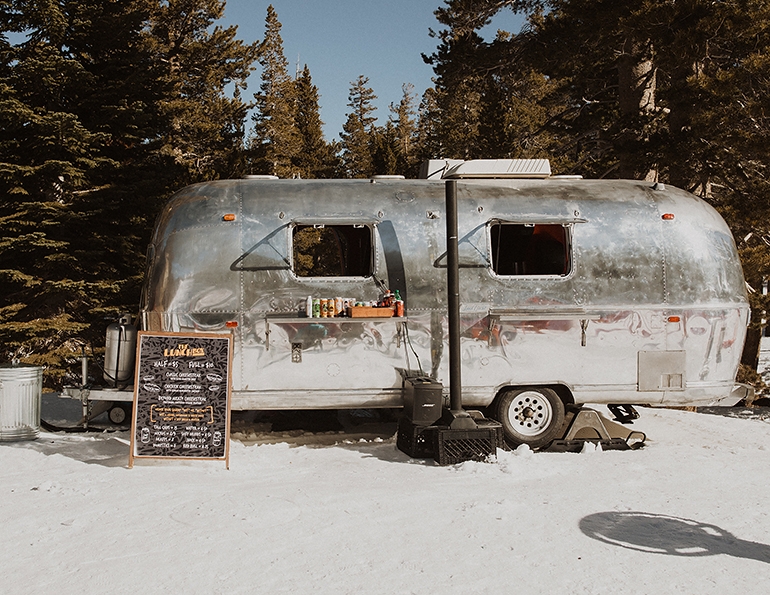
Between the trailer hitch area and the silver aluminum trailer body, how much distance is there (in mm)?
227

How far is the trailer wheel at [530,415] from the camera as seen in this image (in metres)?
8.37

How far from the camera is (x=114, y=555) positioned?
4859mm

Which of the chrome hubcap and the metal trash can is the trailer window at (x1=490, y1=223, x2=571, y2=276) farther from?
the metal trash can

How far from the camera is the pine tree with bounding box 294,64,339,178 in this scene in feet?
119

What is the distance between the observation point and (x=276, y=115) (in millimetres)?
33000

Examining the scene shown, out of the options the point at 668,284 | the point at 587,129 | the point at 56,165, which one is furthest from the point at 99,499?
the point at 587,129

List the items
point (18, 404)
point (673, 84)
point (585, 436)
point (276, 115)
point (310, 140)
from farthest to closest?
point (310, 140) → point (276, 115) → point (673, 84) → point (585, 436) → point (18, 404)

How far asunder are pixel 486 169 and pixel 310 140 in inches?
1197

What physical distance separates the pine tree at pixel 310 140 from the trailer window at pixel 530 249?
2637 cm

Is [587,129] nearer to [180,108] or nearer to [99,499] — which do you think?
[180,108]

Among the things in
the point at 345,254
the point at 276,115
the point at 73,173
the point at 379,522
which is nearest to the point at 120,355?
the point at 345,254

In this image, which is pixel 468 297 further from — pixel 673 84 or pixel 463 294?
pixel 673 84

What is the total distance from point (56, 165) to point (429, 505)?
1070 centimetres

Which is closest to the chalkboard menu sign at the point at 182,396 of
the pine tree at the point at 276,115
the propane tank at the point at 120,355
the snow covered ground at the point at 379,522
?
the snow covered ground at the point at 379,522
